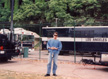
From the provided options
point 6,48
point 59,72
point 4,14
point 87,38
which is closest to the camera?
point 59,72

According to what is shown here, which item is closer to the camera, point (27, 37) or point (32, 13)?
point (27, 37)

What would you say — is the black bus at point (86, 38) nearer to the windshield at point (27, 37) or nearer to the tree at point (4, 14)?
the windshield at point (27, 37)

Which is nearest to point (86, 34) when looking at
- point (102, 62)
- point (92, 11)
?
point (102, 62)

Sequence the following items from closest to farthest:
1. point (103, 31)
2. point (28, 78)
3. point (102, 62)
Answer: point (28, 78)
point (102, 62)
point (103, 31)

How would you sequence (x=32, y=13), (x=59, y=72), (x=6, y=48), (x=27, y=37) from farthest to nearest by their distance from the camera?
1. (x=32, y=13)
2. (x=27, y=37)
3. (x=6, y=48)
4. (x=59, y=72)

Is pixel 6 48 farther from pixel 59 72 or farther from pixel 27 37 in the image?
pixel 27 37

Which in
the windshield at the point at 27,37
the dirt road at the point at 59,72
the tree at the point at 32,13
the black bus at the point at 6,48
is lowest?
the dirt road at the point at 59,72

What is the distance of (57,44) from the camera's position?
8.77m

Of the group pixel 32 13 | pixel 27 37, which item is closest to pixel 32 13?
pixel 32 13

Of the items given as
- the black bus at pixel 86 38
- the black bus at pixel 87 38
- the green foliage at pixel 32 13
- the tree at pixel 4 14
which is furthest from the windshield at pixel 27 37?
the tree at pixel 4 14

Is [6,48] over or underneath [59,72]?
over

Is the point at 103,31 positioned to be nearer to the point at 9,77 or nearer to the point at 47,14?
the point at 9,77

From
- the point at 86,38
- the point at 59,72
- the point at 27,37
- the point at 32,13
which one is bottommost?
the point at 59,72

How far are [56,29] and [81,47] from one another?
315 cm
